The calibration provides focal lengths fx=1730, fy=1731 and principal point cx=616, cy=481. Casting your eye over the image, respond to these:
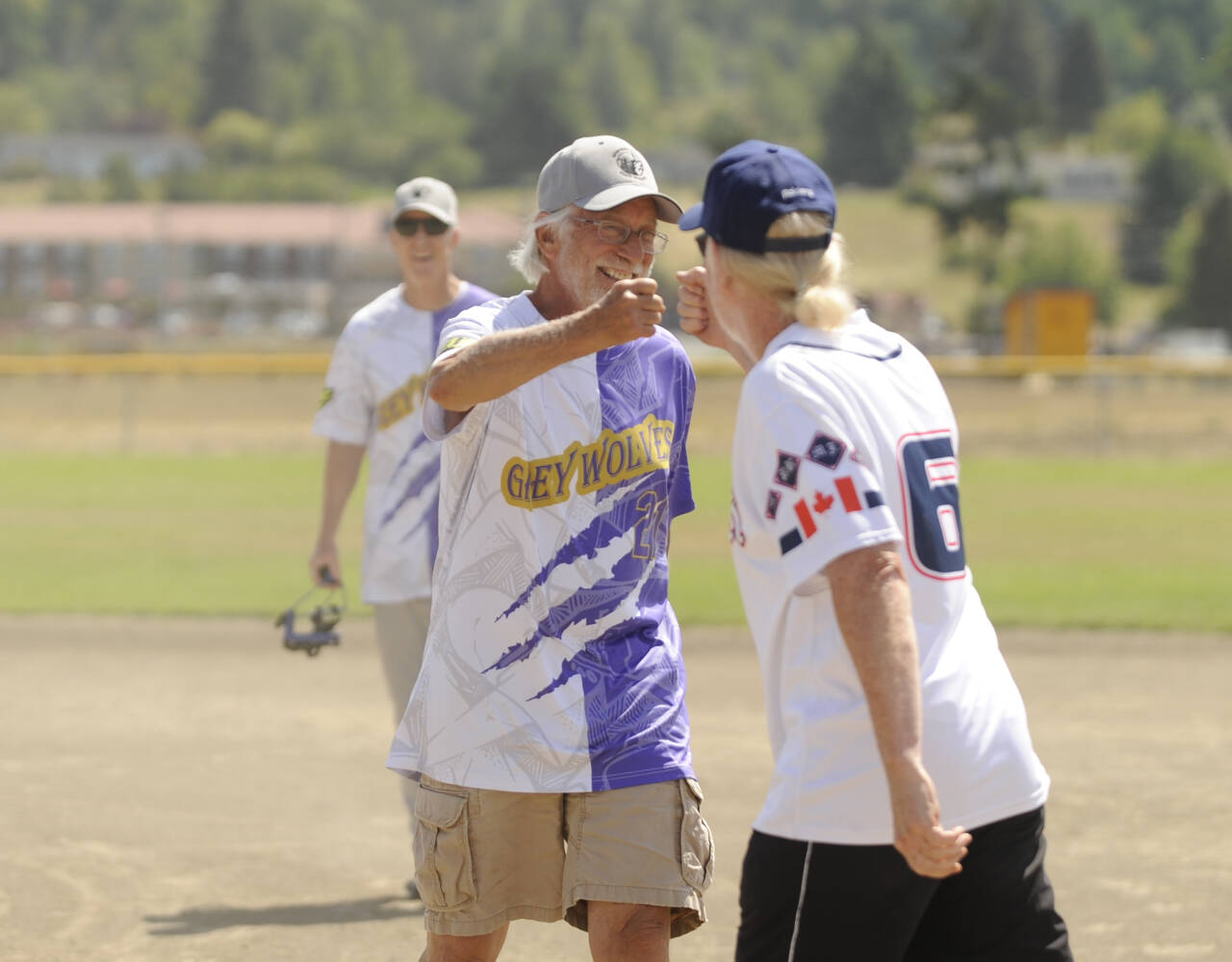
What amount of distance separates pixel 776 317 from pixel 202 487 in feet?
59.3

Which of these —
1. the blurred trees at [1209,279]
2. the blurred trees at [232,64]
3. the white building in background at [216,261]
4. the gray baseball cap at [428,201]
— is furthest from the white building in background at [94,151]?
the gray baseball cap at [428,201]

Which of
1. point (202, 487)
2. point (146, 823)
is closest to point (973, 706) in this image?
point (146, 823)

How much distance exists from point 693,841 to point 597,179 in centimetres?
139

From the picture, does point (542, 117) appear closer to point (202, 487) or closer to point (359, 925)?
point (202, 487)

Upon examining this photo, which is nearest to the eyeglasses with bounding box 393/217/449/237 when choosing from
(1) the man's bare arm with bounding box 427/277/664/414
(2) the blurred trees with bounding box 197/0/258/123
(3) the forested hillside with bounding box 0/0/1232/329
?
(1) the man's bare arm with bounding box 427/277/664/414

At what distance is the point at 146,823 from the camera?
6.27 metres

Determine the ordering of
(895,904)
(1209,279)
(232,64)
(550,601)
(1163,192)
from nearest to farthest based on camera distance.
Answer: (895,904) < (550,601) < (1209,279) < (1163,192) < (232,64)

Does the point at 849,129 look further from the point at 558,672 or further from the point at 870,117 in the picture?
the point at 558,672

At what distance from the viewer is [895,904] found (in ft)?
9.14

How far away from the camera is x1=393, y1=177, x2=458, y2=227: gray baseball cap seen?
562 centimetres

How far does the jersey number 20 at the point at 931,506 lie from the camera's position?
2797 millimetres

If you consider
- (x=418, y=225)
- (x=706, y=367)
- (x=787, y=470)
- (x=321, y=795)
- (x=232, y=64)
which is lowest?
(x=321, y=795)

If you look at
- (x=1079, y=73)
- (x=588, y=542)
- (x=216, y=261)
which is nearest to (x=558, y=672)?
(x=588, y=542)

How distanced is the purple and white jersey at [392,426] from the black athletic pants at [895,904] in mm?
2747
